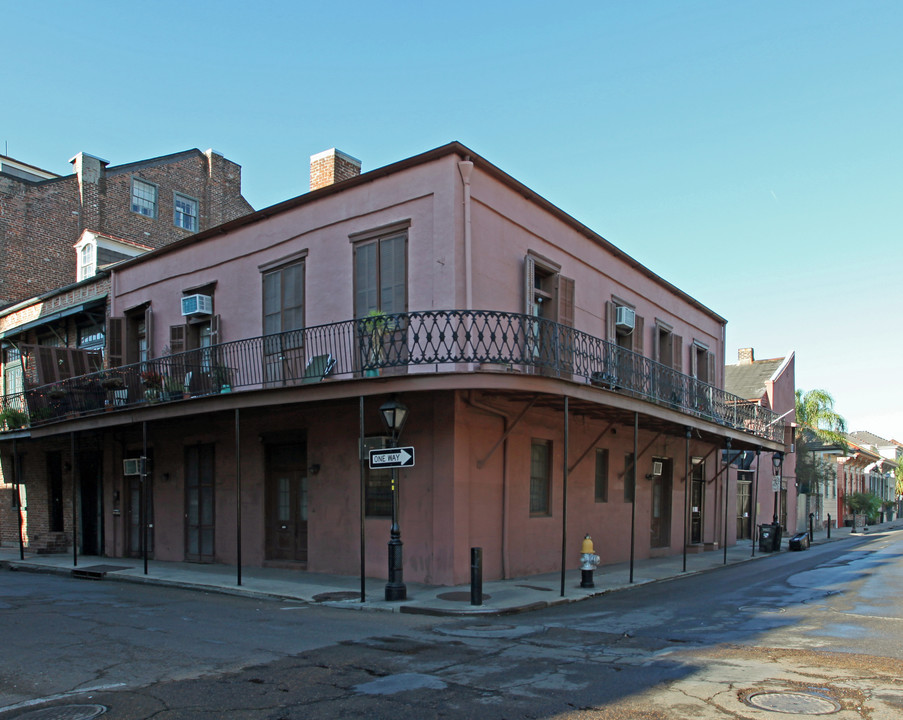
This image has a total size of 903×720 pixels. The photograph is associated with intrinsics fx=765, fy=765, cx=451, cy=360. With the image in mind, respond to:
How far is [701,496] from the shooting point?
2225 centimetres

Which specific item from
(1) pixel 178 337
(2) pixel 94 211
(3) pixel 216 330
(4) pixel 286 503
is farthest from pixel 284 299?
(2) pixel 94 211

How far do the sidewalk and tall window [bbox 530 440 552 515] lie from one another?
129cm

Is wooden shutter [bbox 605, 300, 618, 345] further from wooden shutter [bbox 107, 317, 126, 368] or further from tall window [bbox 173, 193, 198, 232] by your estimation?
tall window [bbox 173, 193, 198, 232]

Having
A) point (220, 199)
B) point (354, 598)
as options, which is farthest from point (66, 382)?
point (220, 199)

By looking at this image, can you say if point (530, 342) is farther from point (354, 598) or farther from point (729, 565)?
point (729, 565)

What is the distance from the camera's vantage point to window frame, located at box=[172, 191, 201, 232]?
27.6 m

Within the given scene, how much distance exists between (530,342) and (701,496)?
1185 centimetres

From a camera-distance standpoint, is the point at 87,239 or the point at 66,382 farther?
the point at 87,239

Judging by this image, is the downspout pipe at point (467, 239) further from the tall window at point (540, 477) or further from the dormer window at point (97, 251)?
the dormer window at point (97, 251)

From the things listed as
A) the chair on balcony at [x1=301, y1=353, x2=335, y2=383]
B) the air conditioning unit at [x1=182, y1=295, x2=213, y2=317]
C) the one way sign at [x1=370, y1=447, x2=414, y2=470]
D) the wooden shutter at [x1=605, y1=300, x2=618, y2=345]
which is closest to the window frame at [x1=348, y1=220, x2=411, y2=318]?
the chair on balcony at [x1=301, y1=353, x2=335, y2=383]

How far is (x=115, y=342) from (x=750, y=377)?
81.8ft

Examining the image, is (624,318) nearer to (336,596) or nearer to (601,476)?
(601,476)

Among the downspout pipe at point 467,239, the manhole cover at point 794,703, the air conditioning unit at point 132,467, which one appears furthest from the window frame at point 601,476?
the manhole cover at point 794,703

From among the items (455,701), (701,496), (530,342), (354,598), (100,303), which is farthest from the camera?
(701,496)
